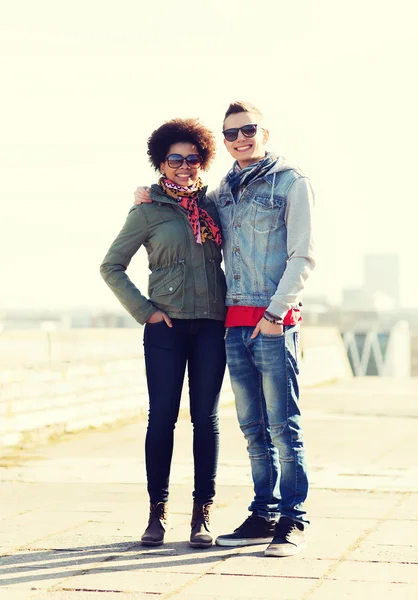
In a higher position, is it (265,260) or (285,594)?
(265,260)

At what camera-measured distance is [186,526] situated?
17.9 ft

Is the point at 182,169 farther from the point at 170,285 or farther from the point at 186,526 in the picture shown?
the point at 186,526

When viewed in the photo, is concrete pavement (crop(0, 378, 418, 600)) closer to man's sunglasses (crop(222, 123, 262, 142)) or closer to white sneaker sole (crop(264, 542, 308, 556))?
white sneaker sole (crop(264, 542, 308, 556))

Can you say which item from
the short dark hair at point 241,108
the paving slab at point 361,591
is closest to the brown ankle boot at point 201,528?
the paving slab at point 361,591

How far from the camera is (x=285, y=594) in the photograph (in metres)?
4.03

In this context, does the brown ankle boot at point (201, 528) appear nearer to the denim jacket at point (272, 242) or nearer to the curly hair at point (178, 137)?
the denim jacket at point (272, 242)

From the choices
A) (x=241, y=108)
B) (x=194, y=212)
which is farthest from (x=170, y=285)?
(x=241, y=108)

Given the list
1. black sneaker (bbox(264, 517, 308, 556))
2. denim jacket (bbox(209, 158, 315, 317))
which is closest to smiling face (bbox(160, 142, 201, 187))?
denim jacket (bbox(209, 158, 315, 317))

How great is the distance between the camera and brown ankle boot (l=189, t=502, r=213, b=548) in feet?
16.0

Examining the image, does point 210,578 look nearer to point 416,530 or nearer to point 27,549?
A: point 27,549

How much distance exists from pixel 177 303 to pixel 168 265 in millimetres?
191

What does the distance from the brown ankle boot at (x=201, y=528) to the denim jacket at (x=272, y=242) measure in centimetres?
97

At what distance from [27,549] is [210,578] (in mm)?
1034

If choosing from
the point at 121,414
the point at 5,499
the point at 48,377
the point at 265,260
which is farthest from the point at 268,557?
the point at 121,414
